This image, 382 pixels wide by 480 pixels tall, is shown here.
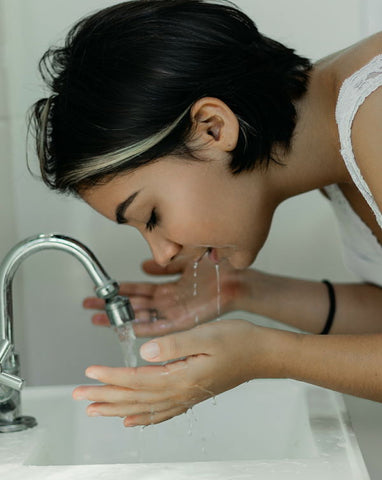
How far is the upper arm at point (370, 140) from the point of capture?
0.92 metres

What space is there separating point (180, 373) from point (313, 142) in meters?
0.42

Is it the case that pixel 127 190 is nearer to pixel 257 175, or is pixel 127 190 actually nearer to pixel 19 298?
pixel 257 175

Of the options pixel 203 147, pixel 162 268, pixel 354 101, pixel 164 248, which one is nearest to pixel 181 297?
pixel 162 268

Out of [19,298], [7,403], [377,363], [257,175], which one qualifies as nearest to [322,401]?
[377,363]

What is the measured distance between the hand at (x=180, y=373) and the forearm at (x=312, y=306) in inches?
16.0

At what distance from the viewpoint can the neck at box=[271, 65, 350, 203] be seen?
42.5 inches

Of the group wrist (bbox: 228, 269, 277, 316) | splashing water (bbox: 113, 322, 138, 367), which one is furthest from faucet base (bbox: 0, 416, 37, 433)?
wrist (bbox: 228, 269, 277, 316)

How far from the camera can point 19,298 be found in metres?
1.46

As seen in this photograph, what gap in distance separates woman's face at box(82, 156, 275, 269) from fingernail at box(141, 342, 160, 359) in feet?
0.73

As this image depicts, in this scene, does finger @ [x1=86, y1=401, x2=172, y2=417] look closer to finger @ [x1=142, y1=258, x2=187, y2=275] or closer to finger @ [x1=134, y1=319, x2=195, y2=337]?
finger @ [x1=134, y1=319, x2=195, y2=337]

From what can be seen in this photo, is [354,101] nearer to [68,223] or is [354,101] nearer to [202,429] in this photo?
[202,429]

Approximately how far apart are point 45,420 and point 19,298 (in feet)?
1.29

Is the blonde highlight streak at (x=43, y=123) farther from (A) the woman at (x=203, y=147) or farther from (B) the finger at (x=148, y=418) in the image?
(B) the finger at (x=148, y=418)

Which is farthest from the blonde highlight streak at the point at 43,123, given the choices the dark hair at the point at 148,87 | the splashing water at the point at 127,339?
the splashing water at the point at 127,339
